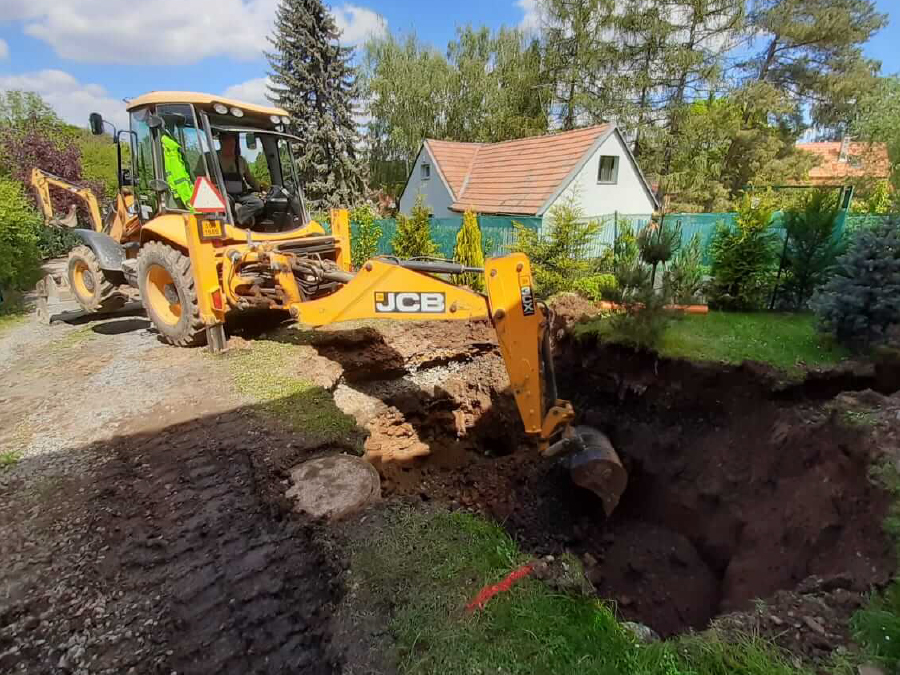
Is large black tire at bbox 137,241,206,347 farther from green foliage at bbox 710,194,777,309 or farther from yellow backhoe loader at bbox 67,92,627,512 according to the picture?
green foliage at bbox 710,194,777,309

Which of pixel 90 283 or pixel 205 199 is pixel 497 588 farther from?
pixel 90 283

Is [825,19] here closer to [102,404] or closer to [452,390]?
[452,390]

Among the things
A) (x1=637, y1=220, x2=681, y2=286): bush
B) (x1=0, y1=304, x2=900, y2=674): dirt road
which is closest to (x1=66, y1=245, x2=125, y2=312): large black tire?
(x1=0, y1=304, x2=900, y2=674): dirt road

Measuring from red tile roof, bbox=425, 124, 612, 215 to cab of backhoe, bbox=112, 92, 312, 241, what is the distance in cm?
788

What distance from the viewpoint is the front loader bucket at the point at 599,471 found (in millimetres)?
4012

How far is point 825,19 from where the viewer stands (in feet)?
67.8

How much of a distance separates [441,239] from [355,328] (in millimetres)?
6269

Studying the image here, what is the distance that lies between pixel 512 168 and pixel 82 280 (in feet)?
39.5

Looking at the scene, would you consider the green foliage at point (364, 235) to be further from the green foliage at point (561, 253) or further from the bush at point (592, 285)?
the bush at point (592, 285)

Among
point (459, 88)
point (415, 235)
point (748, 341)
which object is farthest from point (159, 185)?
point (459, 88)

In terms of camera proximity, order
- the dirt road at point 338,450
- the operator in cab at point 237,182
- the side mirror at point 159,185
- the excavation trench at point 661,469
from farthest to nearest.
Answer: the operator in cab at point 237,182 → the side mirror at point 159,185 → the excavation trench at point 661,469 → the dirt road at point 338,450

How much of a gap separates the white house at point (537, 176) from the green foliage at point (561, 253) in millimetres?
4104

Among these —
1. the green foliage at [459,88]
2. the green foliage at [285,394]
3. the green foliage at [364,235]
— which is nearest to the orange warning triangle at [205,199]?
the green foliage at [285,394]

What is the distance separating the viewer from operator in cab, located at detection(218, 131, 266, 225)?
575 cm
